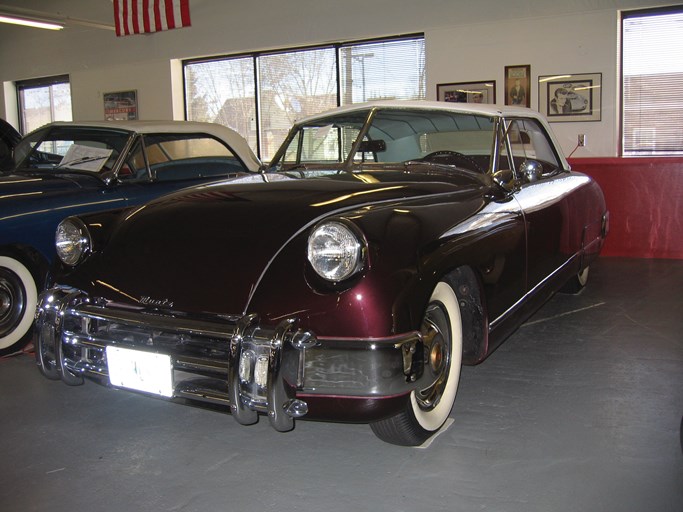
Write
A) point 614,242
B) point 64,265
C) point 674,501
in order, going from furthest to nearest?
1. point 614,242
2. point 64,265
3. point 674,501

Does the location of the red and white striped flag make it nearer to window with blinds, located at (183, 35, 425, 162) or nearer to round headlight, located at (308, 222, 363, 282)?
window with blinds, located at (183, 35, 425, 162)

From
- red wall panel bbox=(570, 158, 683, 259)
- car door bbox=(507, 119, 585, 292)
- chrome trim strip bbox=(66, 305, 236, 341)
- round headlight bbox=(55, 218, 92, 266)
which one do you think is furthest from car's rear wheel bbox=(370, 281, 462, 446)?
red wall panel bbox=(570, 158, 683, 259)

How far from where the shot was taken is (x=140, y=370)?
7.90 feet

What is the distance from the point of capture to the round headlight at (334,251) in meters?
2.25

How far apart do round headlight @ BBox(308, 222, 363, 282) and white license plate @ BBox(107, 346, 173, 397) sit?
63cm

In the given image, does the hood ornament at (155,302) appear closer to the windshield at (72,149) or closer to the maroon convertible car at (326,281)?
the maroon convertible car at (326,281)

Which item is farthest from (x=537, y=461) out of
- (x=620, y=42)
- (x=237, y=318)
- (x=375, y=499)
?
(x=620, y=42)

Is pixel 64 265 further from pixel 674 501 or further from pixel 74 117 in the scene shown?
pixel 74 117

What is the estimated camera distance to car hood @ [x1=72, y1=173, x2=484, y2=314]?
2.44 meters

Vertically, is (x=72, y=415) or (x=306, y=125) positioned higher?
(x=306, y=125)

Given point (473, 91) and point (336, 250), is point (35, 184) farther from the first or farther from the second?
point (473, 91)

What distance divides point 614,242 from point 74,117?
11.0m

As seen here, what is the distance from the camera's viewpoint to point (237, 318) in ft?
7.58

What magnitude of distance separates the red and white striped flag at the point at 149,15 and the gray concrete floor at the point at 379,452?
25.8 ft
